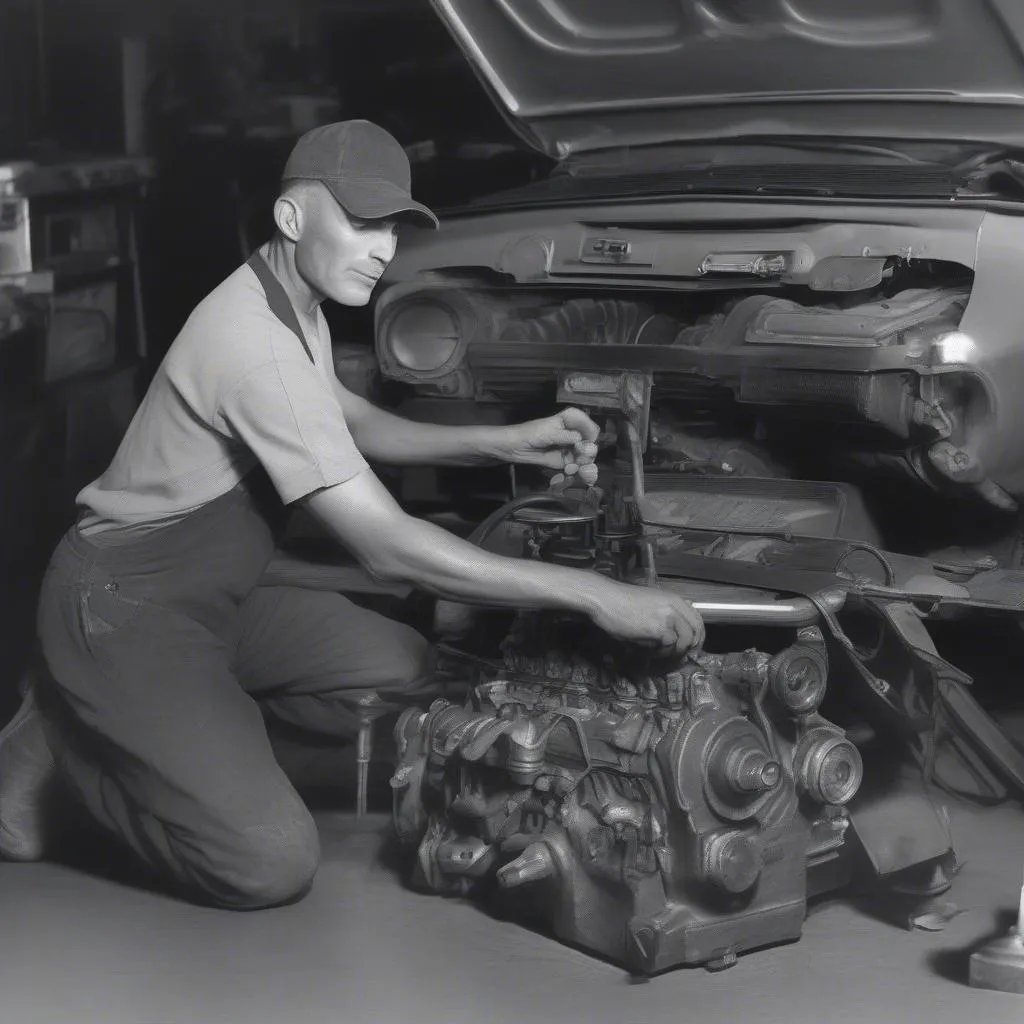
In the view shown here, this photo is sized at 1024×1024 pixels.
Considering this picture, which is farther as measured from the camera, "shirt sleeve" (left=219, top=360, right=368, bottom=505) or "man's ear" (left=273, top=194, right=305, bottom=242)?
"man's ear" (left=273, top=194, right=305, bottom=242)

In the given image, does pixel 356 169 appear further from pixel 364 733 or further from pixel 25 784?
pixel 25 784

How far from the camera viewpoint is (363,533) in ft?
7.24

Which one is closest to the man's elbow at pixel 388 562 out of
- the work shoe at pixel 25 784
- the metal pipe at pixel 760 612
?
the metal pipe at pixel 760 612

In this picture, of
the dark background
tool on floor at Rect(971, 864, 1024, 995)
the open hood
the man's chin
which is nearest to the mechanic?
the man's chin

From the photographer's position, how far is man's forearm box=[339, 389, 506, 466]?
2.62 meters

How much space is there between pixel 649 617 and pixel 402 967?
554 mm

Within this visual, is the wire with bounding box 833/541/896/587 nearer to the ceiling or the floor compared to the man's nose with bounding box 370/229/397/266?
nearer to the floor

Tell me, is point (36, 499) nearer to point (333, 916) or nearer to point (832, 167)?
point (333, 916)

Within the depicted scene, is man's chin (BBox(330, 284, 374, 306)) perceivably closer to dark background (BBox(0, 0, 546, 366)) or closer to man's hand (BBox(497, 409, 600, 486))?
man's hand (BBox(497, 409, 600, 486))

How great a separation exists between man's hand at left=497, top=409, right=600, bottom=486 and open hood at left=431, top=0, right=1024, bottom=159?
90 centimetres

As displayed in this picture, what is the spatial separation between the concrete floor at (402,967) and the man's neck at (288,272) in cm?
86

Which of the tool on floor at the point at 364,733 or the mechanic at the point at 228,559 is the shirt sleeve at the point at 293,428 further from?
the tool on floor at the point at 364,733

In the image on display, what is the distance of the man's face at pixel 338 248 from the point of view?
233cm

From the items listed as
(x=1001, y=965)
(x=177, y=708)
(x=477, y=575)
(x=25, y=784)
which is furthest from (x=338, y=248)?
(x=1001, y=965)
